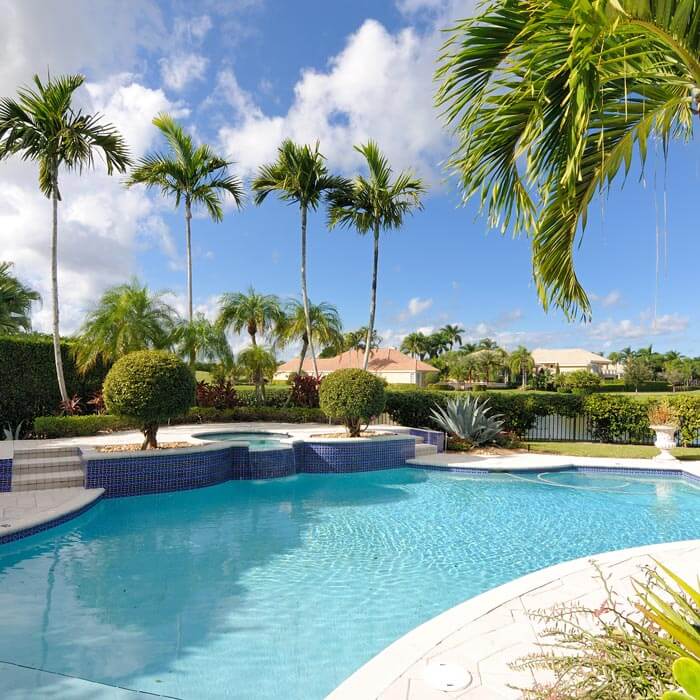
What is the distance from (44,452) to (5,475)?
109cm

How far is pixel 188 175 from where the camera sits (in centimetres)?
1645

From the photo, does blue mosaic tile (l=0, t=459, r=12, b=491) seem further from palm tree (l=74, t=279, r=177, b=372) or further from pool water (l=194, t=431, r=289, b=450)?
palm tree (l=74, t=279, r=177, b=372)

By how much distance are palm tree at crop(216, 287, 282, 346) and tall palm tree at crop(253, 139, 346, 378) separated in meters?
3.19

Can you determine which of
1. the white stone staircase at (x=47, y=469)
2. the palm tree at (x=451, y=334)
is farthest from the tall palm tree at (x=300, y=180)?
the palm tree at (x=451, y=334)

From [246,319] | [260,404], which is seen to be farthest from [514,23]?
[246,319]

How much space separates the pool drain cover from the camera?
2680mm

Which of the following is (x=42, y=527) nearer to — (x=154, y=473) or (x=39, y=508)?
(x=39, y=508)

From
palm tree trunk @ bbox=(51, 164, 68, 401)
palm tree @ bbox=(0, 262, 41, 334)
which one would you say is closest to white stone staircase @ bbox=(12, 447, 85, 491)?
palm tree trunk @ bbox=(51, 164, 68, 401)

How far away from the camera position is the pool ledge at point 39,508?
6094mm

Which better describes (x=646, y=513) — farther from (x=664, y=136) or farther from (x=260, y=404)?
(x=260, y=404)

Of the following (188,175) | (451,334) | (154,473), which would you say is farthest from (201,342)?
(451,334)

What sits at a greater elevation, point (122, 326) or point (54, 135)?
point (54, 135)

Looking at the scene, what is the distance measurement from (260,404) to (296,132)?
9.65m

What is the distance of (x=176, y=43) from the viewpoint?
10508 mm
